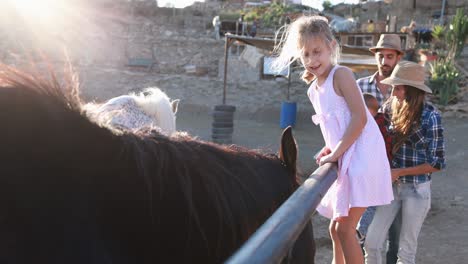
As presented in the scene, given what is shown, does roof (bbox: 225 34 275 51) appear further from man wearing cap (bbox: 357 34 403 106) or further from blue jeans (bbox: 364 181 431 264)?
blue jeans (bbox: 364 181 431 264)

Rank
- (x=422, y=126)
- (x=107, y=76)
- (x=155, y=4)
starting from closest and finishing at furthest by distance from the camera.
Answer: (x=422, y=126) < (x=107, y=76) < (x=155, y=4)

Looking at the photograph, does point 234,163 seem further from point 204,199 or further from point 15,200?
point 15,200

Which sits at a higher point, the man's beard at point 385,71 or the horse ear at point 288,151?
the man's beard at point 385,71

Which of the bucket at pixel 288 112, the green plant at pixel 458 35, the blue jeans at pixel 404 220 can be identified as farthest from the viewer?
the green plant at pixel 458 35

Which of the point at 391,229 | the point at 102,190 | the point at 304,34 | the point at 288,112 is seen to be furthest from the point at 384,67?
the point at 288,112

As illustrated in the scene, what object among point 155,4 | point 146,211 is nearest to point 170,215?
point 146,211

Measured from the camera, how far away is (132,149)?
998 millimetres

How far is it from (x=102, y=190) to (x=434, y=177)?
785 cm

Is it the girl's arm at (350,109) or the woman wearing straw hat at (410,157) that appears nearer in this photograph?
the girl's arm at (350,109)

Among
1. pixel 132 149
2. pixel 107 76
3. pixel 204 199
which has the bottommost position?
pixel 107 76

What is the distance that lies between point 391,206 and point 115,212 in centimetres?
244

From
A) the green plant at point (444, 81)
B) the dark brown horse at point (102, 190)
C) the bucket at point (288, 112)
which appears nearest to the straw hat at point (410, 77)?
the dark brown horse at point (102, 190)

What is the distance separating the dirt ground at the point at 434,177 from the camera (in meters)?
4.84

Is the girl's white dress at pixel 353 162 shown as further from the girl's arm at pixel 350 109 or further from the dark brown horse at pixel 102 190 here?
the dark brown horse at pixel 102 190
